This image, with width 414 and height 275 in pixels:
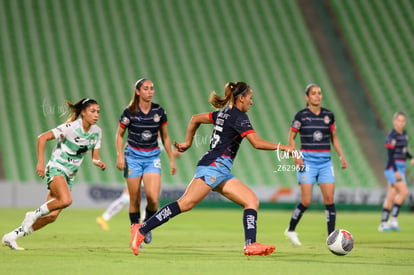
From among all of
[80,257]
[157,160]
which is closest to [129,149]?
[157,160]

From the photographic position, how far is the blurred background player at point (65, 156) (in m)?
9.72

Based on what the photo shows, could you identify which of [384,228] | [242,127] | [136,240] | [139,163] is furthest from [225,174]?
[384,228]

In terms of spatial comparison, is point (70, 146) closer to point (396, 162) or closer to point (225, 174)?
point (225, 174)

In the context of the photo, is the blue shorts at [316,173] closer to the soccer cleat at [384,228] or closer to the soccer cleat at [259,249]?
the soccer cleat at [259,249]

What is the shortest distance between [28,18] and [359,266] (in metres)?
25.6

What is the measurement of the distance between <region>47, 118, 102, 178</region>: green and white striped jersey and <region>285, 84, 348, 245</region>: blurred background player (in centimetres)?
317

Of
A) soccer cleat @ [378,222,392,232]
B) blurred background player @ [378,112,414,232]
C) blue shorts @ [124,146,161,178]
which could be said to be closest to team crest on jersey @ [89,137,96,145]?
blue shorts @ [124,146,161,178]

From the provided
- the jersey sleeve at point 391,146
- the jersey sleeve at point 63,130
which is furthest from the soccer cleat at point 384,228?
the jersey sleeve at point 63,130

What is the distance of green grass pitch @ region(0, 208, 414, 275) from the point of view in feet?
24.4

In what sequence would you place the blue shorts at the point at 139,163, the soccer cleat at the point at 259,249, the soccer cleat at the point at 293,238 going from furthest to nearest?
1. the soccer cleat at the point at 293,238
2. the blue shorts at the point at 139,163
3. the soccer cleat at the point at 259,249

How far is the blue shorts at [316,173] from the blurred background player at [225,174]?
8.67ft

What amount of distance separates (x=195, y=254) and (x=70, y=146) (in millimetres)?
2277

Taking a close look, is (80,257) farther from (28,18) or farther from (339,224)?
(28,18)

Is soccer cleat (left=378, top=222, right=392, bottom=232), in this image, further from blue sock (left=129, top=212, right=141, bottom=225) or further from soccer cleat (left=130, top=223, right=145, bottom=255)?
soccer cleat (left=130, top=223, right=145, bottom=255)
